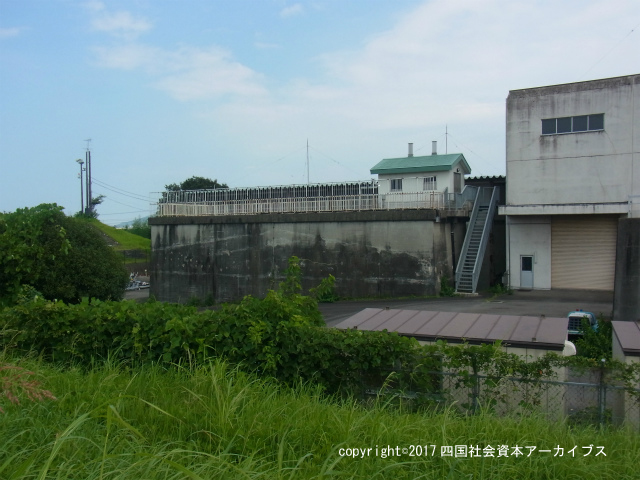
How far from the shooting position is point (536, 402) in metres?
5.50

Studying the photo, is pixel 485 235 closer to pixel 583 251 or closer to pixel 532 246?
pixel 532 246

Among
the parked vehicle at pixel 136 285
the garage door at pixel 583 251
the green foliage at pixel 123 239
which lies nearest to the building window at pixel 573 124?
the garage door at pixel 583 251

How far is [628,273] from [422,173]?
1074 cm

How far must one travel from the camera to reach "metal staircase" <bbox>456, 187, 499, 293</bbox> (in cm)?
2111

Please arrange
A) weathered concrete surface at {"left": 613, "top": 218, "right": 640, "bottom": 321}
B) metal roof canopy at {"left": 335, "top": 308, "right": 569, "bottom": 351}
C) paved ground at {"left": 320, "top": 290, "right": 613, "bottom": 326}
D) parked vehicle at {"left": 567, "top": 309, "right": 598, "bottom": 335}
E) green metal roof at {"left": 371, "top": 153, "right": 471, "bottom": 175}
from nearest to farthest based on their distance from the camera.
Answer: metal roof canopy at {"left": 335, "top": 308, "right": 569, "bottom": 351}, parked vehicle at {"left": 567, "top": 309, "right": 598, "bottom": 335}, weathered concrete surface at {"left": 613, "top": 218, "right": 640, "bottom": 321}, paved ground at {"left": 320, "top": 290, "right": 613, "bottom": 326}, green metal roof at {"left": 371, "top": 153, "right": 471, "bottom": 175}

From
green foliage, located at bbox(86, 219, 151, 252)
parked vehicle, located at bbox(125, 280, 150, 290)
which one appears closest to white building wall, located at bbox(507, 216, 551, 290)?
parked vehicle, located at bbox(125, 280, 150, 290)

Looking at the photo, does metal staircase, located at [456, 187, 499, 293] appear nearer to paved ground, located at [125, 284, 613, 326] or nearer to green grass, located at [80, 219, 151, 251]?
paved ground, located at [125, 284, 613, 326]

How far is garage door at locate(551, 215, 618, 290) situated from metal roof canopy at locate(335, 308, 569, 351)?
15182 millimetres

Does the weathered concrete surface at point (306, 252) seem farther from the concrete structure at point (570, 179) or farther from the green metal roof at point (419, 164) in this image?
the concrete structure at point (570, 179)

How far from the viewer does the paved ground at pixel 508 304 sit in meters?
16.9

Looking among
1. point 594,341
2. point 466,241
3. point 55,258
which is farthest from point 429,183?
point 55,258

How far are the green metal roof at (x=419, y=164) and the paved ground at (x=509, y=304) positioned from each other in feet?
20.7

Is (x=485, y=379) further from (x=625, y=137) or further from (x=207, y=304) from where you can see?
(x=207, y=304)

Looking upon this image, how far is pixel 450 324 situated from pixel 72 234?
37.4 feet
